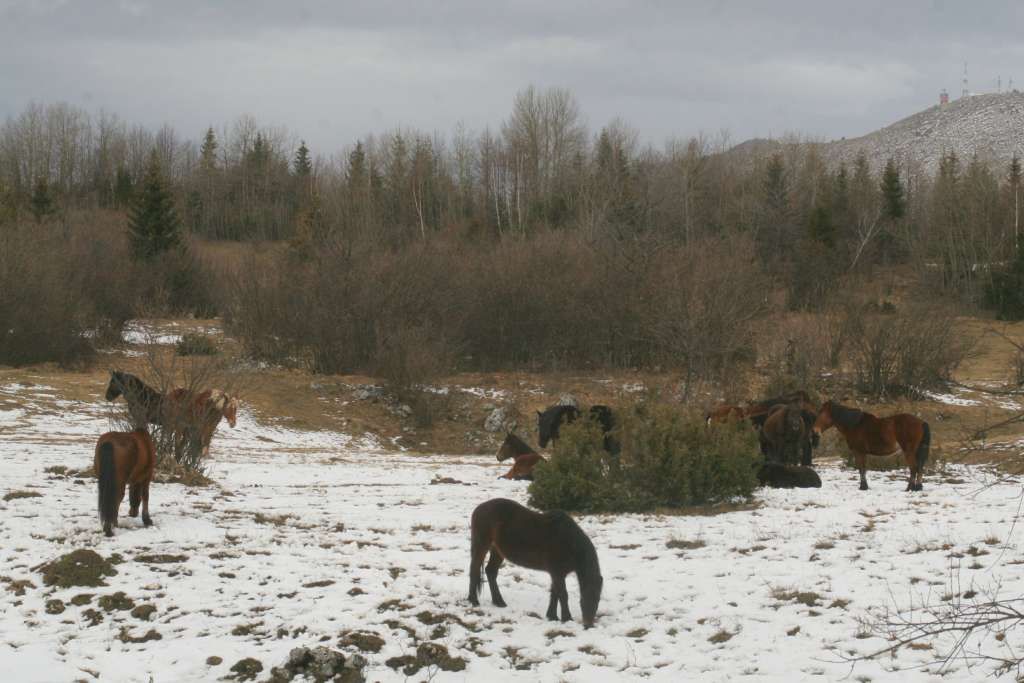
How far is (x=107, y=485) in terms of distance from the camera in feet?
30.7

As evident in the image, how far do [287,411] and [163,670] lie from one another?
2072 cm

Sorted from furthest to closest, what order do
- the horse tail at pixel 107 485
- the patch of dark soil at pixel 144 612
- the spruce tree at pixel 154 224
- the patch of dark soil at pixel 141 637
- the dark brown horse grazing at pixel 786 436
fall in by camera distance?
the spruce tree at pixel 154 224
the dark brown horse grazing at pixel 786 436
the horse tail at pixel 107 485
the patch of dark soil at pixel 144 612
the patch of dark soil at pixel 141 637

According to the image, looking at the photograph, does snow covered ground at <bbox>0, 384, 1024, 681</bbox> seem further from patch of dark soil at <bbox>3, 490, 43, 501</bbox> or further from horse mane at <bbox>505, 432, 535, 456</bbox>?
horse mane at <bbox>505, 432, 535, 456</bbox>

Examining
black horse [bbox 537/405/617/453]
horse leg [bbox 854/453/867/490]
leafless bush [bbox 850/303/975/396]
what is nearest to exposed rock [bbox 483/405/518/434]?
black horse [bbox 537/405/617/453]

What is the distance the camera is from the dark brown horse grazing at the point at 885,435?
39.3ft

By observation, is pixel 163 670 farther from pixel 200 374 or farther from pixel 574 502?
pixel 200 374

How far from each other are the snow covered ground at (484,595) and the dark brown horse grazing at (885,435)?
0.46 meters

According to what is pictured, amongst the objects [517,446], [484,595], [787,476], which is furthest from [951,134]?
[484,595]

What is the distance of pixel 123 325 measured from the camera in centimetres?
4031

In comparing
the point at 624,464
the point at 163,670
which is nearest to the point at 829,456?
the point at 624,464

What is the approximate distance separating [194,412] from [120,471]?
13.5ft

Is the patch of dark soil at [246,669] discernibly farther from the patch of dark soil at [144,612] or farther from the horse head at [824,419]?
A: the horse head at [824,419]

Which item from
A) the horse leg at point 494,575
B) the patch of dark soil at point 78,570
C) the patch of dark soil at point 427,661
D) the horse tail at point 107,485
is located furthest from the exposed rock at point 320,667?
the horse tail at point 107,485

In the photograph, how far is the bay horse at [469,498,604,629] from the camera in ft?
24.2
